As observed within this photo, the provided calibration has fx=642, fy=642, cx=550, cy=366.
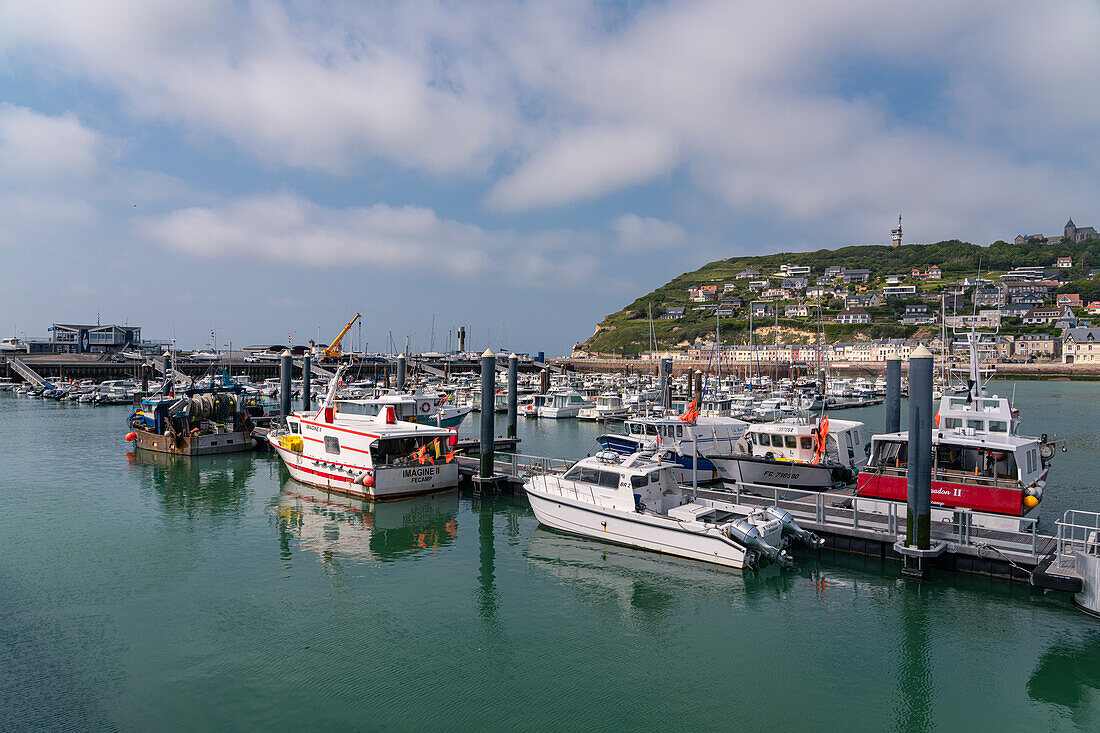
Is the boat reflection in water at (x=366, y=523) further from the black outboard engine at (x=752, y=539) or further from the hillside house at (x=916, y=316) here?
the hillside house at (x=916, y=316)

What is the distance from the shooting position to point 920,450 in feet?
51.5

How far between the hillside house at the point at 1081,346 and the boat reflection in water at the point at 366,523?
153m

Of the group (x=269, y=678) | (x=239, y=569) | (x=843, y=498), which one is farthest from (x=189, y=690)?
(x=843, y=498)

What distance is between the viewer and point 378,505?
2578 centimetres

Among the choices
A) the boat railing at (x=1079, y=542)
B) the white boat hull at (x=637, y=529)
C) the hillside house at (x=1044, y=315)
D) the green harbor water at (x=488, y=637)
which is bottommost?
the green harbor water at (x=488, y=637)

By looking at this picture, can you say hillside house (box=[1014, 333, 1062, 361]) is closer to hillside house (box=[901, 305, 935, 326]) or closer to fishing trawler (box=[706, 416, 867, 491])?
hillside house (box=[901, 305, 935, 326])

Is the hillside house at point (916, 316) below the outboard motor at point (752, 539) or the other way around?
the other way around

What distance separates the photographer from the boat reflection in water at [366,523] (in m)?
20.5

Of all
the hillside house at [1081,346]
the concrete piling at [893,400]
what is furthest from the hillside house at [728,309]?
the concrete piling at [893,400]

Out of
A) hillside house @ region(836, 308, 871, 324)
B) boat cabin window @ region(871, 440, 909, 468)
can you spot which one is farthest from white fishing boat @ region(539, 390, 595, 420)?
hillside house @ region(836, 308, 871, 324)

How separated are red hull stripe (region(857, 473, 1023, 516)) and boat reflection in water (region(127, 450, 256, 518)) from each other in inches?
904

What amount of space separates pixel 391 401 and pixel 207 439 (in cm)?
1131

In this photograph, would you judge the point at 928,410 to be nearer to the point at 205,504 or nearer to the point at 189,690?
the point at 189,690

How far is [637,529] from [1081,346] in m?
156
